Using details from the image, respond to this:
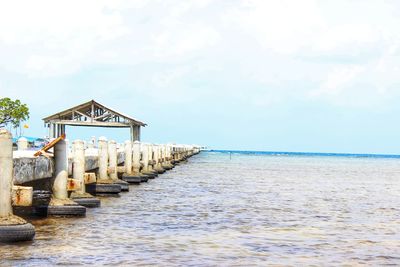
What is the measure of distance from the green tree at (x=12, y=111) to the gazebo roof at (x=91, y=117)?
27591 millimetres

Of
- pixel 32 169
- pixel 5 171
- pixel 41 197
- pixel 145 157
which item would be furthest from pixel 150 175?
pixel 5 171

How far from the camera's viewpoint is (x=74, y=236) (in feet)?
41.1

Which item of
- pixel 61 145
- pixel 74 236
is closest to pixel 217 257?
pixel 74 236

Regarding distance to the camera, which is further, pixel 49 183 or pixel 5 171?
pixel 49 183

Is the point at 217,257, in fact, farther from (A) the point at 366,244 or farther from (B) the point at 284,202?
(B) the point at 284,202

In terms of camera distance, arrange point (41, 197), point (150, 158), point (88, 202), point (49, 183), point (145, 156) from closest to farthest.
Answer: point (41, 197), point (88, 202), point (49, 183), point (145, 156), point (150, 158)

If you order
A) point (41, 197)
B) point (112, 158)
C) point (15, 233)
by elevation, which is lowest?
point (15, 233)

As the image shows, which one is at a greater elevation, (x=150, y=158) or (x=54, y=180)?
(x=150, y=158)

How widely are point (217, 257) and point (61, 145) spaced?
5.24 meters

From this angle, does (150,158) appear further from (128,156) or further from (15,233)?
(15,233)

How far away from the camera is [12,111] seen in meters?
76.7

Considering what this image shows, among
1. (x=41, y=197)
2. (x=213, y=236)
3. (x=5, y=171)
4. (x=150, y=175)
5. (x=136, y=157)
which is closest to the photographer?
(x=5, y=171)

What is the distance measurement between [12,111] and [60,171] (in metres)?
64.4

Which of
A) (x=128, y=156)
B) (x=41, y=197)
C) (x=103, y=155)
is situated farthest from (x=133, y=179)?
(x=41, y=197)
